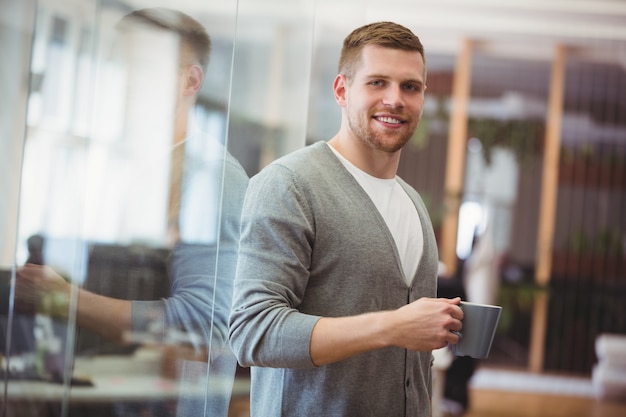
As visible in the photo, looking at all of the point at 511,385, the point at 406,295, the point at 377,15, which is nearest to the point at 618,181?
the point at 511,385

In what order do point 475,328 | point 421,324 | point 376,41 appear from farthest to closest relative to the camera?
point 376,41 < point 475,328 < point 421,324

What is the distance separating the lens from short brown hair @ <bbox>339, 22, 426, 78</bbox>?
1521 millimetres

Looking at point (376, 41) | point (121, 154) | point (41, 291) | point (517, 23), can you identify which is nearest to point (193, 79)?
point (121, 154)

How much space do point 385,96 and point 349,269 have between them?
31cm

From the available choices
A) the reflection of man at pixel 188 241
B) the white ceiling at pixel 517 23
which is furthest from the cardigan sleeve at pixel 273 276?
the white ceiling at pixel 517 23

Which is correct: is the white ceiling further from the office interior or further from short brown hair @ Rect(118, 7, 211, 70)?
short brown hair @ Rect(118, 7, 211, 70)

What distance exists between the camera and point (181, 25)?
1448 mm

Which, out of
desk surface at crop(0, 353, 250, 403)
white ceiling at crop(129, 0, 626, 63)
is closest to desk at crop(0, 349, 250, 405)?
desk surface at crop(0, 353, 250, 403)

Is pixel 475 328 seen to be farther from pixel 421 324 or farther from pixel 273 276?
pixel 273 276

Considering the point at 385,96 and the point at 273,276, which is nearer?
the point at 273,276

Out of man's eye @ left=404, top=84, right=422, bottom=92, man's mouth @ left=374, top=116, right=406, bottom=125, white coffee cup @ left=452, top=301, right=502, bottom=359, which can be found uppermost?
man's eye @ left=404, top=84, right=422, bottom=92

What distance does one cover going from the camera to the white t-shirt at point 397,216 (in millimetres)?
1570

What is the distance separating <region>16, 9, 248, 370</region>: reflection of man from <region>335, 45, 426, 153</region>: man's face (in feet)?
0.88

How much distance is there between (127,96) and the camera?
54.1 inches
